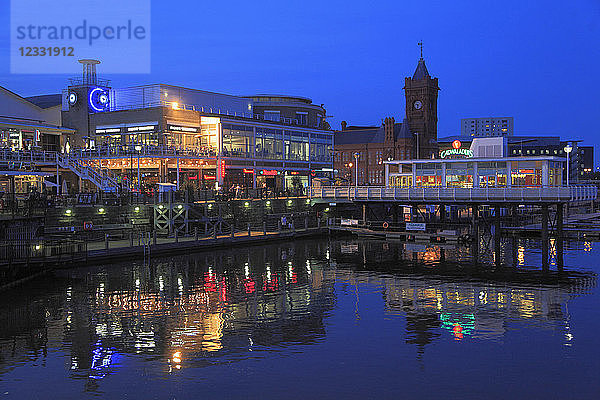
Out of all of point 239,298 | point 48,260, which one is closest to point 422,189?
point 239,298

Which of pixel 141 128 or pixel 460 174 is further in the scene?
pixel 141 128

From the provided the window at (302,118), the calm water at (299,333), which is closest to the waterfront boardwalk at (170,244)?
the calm water at (299,333)

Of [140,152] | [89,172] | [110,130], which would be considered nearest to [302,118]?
[110,130]

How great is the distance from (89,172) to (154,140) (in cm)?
978

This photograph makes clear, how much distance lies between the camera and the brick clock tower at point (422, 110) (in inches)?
5699

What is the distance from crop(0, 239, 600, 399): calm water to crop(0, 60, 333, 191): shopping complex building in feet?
89.0

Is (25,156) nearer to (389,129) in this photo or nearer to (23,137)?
Result: (23,137)

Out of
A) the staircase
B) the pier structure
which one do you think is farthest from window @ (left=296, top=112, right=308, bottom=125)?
the staircase

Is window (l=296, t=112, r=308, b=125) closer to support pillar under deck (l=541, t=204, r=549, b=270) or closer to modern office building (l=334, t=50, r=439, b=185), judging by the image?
modern office building (l=334, t=50, r=439, b=185)

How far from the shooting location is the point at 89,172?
63.3 meters

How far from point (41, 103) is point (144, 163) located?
25.3 meters

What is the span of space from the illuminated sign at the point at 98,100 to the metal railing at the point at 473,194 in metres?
33.5

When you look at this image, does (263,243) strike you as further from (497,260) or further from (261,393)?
(261,393)

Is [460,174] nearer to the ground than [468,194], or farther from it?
farther from it
